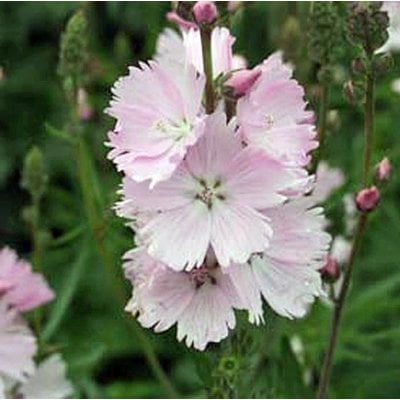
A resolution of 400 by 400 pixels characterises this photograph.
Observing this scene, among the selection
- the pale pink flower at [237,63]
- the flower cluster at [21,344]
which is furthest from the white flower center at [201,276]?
the flower cluster at [21,344]

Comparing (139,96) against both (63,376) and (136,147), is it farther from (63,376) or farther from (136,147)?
(63,376)

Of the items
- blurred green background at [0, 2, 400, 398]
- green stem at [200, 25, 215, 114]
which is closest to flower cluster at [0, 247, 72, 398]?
blurred green background at [0, 2, 400, 398]

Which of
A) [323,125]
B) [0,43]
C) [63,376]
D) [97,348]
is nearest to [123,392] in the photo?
[97,348]

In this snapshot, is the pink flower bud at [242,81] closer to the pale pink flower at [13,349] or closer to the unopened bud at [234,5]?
the unopened bud at [234,5]

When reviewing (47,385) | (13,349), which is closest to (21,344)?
(13,349)

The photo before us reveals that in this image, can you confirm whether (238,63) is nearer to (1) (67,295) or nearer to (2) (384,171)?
(2) (384,171)

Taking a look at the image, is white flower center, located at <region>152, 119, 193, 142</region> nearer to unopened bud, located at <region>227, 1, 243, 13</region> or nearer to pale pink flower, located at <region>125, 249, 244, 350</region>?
pale pink flower, located at <region>125, 249, 244, 350</region>
